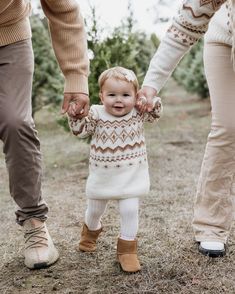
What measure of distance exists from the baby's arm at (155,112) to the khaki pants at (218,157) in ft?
1.39

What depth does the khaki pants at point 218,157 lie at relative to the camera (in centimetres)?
326

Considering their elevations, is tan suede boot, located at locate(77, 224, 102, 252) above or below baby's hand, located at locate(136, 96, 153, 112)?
below

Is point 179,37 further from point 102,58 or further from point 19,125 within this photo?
point 102,58

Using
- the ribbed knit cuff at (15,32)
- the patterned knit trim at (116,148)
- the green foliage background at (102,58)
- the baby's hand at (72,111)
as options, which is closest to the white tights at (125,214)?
the patterned knit trim at (116,148)

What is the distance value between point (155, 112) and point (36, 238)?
1.05 metres

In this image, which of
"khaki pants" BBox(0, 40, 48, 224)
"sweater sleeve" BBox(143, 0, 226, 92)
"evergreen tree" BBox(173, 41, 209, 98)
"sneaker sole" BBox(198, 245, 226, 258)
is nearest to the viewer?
"sweater sleeve" BBox(143, 0, 226, 92)

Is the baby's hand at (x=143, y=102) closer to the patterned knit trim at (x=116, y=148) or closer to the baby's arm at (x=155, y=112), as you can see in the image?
the baby's arm at (x=155, y=112)

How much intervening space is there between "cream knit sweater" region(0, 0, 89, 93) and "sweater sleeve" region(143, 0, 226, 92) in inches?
15.2

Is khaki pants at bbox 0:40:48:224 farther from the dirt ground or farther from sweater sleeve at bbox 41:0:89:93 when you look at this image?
the dirt ground

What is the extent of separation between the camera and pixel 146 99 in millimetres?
3012

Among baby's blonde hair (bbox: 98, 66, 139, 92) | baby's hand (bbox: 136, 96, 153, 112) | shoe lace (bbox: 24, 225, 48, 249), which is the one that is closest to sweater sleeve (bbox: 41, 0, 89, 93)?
baby's blonde hair (bbox: 98, 66, 139, 92)

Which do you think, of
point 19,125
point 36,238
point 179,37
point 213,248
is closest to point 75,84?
point 19,125

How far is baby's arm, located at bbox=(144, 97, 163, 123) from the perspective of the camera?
3.04m

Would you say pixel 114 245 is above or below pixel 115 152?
below
